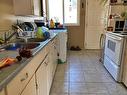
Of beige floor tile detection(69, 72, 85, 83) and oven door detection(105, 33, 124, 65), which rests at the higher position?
oven door detection(105, 33, 124, 65)

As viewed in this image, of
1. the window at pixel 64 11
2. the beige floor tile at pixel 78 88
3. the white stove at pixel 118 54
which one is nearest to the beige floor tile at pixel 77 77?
the beige floor tile at pixel 78 88

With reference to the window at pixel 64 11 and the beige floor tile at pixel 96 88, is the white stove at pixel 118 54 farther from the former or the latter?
the window at pixel 64 11

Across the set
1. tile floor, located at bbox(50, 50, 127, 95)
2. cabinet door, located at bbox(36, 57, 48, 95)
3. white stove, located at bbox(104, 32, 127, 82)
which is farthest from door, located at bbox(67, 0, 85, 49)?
cabinet door, located at bbox(36, 57, 48, 95)

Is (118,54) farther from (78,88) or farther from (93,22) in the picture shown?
(93,22)

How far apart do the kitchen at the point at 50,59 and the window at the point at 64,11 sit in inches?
7.4

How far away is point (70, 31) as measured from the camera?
549cm

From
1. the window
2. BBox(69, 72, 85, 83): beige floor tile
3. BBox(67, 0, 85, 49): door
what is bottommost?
BBox(69, 72, 85, 83): beige floor tile

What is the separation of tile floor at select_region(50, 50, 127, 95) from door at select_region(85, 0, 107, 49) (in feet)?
6.34

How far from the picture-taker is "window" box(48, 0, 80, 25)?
530 cm

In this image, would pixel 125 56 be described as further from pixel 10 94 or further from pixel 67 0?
pixel 67 0

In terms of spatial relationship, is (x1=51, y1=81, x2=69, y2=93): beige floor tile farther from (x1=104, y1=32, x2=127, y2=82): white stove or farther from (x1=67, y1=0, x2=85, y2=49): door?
(x1=67, y1=0, x2=85, y2=49): door

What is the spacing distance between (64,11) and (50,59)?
3.45 m

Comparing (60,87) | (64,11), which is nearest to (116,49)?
(60,87)

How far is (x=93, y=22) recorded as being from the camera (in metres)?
5.36
